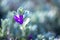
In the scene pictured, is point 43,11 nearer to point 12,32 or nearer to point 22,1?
point 22,1

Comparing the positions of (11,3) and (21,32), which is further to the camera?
(11,3)

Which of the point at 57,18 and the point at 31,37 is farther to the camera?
the point at 57,18

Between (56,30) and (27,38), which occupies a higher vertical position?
(56,30)

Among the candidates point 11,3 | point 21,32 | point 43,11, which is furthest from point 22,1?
point 21,32

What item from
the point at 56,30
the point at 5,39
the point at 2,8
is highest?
the point at 2,8

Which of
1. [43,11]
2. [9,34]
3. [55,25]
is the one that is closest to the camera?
[9,34]

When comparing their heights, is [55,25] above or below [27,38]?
above

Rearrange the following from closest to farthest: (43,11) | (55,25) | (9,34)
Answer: (9,34)
(43,11)
(55,25)

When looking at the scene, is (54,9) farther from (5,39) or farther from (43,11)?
(5,39)

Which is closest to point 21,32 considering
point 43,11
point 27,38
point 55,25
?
point 27,38
